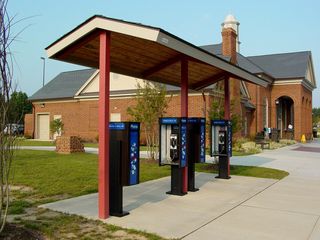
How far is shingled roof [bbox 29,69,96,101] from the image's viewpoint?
116 ft

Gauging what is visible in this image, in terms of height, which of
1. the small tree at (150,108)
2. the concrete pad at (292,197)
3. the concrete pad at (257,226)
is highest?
the small tree at (150,108)

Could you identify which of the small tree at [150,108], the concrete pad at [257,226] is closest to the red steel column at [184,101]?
the concrete pad at [257,226]

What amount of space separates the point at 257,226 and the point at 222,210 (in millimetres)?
1100

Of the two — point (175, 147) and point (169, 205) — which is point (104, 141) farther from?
point (175, 147)

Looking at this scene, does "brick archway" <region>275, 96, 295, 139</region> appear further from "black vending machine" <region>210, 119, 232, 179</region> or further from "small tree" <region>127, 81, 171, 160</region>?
"black vending machine" <region>210, 119, 232, 179</region>

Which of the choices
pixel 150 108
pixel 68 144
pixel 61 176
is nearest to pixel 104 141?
pixel 61 176

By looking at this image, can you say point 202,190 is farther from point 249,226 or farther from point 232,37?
point 232,37

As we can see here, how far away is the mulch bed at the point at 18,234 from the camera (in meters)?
4.98

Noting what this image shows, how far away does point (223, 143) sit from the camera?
11398mm

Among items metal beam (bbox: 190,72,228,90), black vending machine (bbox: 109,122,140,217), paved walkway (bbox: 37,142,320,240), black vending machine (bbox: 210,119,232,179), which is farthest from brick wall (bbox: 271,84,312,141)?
black vending machine (bbox: 109,122,140,217)

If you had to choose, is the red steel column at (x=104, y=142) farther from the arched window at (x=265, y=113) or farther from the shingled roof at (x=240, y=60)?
the arched window at (x=265, y=113)

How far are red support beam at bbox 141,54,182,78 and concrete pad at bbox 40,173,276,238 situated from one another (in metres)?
2.93

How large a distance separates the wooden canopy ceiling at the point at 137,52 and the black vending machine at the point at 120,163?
1629mm

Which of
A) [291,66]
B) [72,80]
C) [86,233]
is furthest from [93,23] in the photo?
[291,66]
